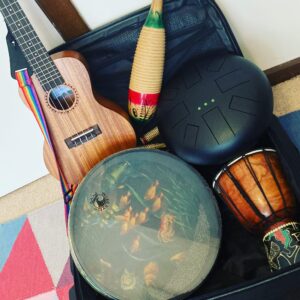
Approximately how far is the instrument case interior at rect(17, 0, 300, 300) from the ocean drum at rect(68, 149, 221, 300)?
98 mm

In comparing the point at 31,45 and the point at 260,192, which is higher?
the point at 31,45

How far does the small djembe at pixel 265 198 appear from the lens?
1.04 m

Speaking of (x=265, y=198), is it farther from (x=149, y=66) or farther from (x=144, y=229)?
(x=149, y=66)

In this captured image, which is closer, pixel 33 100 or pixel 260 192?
pixel 260 192

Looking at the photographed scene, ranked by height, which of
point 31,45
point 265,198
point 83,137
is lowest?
point 265,198

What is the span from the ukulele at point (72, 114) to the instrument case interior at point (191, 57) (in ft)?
0.32

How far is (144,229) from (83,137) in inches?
15.1

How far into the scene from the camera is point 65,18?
1185 mm

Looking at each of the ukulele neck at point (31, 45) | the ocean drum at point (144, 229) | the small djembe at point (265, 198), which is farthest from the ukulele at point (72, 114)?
the small djembe at point (265, 198)

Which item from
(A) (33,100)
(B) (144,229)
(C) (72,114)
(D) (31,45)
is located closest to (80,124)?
(C) (72,114)

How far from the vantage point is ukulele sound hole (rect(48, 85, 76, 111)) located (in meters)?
1.20

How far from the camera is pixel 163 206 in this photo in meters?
1.08

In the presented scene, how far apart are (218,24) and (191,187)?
1.79ft

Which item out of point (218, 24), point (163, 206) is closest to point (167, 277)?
point (163, 206)
